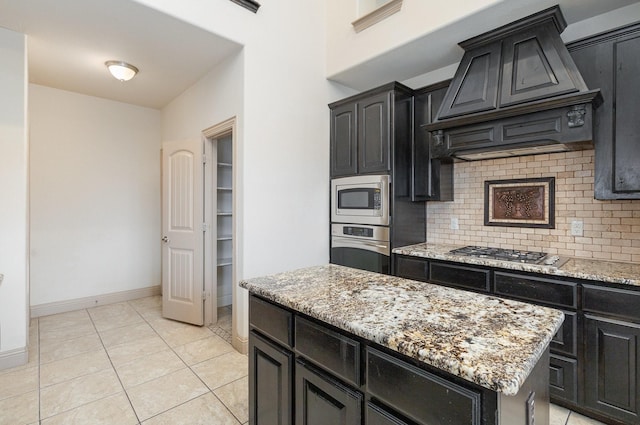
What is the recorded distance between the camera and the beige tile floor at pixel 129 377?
2.06 meters

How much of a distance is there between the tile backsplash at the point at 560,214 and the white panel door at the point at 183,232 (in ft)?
9.02

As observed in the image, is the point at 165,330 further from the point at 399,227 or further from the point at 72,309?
the point at 399,227

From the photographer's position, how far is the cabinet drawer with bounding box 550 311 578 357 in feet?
6.64

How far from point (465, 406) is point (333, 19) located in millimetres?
3785

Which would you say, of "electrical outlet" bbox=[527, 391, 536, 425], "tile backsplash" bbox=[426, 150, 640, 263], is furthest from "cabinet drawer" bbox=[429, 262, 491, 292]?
"electrical outlet" bbox=[527, 391, 536, 425]

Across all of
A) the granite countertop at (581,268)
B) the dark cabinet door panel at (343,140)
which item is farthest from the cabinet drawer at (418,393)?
the dark cabinet door panel at (343,140)

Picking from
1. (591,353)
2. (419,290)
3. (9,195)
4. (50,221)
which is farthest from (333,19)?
(50,221)

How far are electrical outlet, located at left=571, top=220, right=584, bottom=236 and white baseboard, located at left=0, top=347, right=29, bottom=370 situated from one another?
469cm

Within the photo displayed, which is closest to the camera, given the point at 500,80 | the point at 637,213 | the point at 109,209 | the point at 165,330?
the point at 637,213

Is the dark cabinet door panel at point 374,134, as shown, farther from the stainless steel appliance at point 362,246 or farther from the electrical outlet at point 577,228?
the electrical outlet at point 577,228

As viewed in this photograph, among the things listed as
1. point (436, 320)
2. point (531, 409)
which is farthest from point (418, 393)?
point (531, 409)

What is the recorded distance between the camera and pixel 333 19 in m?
3.51

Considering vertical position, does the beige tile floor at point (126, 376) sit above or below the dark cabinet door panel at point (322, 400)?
below

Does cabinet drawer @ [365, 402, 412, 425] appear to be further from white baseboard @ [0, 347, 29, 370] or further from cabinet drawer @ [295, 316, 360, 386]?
white baseboard @ [0, 347, 29, 370]
